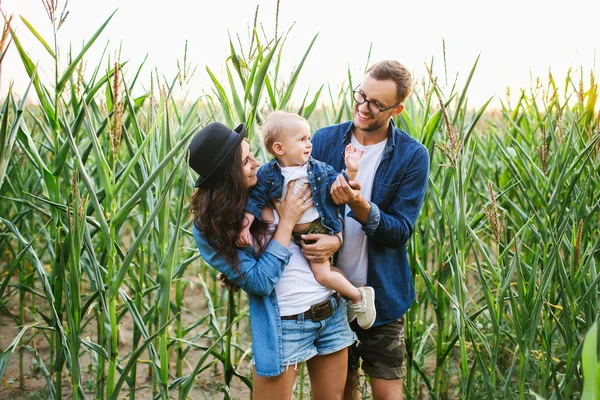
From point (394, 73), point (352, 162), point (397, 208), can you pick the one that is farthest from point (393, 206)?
point (394, 73)

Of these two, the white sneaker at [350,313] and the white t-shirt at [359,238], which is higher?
the white t-shirt at [359,238]

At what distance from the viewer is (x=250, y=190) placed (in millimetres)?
1638

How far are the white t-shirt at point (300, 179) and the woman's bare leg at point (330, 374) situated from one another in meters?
0.43

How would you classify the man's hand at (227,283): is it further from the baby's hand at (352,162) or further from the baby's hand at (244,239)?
the baby's hand at (352,162)

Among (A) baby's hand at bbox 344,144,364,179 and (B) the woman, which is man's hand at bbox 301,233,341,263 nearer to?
(B) the woman

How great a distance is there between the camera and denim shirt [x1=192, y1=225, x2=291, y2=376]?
1532 mm

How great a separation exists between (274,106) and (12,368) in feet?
6.85

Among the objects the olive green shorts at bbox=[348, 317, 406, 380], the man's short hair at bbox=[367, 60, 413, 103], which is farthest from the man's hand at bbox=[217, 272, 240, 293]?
the man's short hair at bbox=[367, 60, 413, 103]

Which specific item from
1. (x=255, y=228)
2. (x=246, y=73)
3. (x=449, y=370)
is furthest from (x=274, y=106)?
(x=449, y=370)

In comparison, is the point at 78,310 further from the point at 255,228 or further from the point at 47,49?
the point at 47,49

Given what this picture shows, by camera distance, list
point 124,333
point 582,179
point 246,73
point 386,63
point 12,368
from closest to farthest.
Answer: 1. point 386,63
2. point 246,73
3. point 582,179
4. point 12,368
5. point 124,333

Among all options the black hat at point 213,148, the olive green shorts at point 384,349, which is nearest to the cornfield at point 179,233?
the black hat at point 213,148

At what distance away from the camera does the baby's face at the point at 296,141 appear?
5.31ft

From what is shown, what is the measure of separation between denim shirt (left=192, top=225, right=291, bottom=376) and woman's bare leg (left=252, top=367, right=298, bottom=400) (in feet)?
0.15
